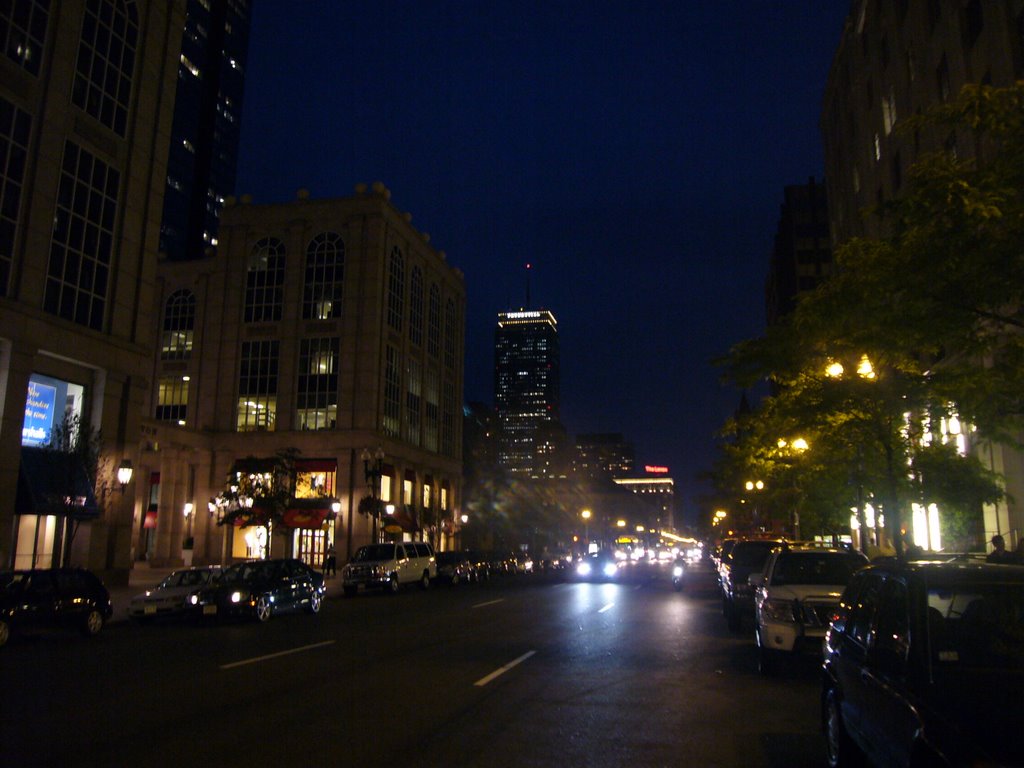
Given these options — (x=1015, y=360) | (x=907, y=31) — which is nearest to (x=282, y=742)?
(x=1015, y=360)

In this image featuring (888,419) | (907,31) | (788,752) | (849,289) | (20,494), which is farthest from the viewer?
(907,31)

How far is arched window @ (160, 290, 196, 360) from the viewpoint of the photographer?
58719mm

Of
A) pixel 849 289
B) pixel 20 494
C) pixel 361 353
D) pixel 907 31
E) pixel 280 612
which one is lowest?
pixel 280 612

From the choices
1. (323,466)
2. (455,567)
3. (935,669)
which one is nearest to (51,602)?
(935,669)

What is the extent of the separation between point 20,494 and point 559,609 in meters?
18.6

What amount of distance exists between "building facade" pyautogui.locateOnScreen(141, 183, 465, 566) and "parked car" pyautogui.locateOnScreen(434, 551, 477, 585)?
30.9 feet

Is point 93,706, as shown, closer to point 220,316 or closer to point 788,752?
point 788,752

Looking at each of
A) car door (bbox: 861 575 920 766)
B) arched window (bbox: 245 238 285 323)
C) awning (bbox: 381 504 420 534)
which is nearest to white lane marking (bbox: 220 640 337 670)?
car door (bbox: 861 575 920 766)

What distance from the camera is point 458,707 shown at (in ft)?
31.0

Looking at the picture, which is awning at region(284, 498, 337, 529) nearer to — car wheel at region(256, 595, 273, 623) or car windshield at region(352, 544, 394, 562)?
car windshield at region(352, 544, 394, 562)

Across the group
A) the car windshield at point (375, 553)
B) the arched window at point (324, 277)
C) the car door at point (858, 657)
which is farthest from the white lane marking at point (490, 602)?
the arched window at point (324, 277)

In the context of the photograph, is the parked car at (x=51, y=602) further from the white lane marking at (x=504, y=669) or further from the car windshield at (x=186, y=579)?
the white lane marking at (x=504, y=669)

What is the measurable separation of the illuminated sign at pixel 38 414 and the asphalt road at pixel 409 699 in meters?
13.7

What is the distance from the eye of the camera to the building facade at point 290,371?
2069 inches
